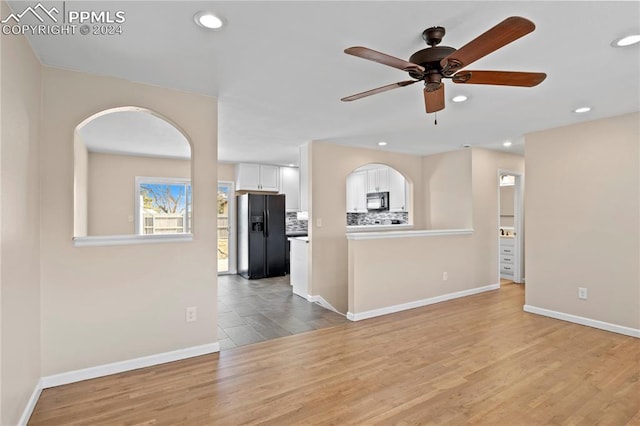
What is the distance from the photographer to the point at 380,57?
64.4 inches

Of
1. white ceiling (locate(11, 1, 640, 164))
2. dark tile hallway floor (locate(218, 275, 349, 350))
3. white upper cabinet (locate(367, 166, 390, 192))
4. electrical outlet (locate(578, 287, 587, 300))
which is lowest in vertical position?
dark tile hallway floor (locate(218, 275, 349, 350))

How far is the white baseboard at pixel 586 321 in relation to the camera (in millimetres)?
3389

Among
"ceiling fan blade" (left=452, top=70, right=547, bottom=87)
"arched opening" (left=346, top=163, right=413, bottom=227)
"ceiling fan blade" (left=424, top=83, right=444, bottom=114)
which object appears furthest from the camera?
"arched opening" (left=346, top=163, right=413, bottom=227)

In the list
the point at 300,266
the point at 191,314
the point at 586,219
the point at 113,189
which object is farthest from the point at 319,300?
the point at 113,189

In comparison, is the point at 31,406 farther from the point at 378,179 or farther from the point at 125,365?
the point at 378,179

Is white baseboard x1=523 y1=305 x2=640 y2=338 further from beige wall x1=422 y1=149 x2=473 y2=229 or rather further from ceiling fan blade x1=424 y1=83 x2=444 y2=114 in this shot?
ceiling fan blade x1=424 y1=83 x2=444 y2=114

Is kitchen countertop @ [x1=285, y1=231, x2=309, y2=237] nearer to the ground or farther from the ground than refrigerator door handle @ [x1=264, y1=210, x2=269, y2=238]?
nearer to the ground

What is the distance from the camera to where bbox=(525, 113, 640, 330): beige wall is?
3426mm

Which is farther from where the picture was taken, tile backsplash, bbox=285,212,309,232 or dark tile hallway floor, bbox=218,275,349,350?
tile backsplash, bbox=285,212,309,232

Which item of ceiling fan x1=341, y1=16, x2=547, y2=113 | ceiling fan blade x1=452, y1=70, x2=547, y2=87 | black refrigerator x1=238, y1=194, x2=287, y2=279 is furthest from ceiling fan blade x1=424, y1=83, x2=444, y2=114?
black refrigerator x1=238, y1=194, x2=287, y2=279

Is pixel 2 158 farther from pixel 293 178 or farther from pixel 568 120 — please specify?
pixel 293 178

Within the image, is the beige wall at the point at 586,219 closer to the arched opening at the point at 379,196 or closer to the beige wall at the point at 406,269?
the beige wall at the point at 406,269

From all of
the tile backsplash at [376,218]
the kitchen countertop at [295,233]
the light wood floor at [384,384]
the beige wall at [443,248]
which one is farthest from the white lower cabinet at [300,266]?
the tile backsplash at [376,218]

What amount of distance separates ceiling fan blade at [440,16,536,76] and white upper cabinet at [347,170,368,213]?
5.43m
